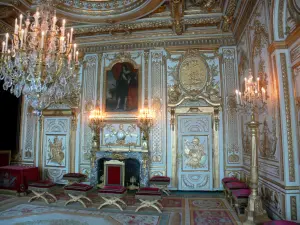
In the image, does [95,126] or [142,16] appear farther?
[95,126]

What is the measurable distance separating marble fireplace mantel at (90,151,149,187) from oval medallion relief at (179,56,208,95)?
2538 mm

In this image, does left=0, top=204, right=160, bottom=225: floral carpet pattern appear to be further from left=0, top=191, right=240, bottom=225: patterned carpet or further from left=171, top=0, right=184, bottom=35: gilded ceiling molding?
left=171, top=0, right=184, bottom=35: gilded ceiling molding

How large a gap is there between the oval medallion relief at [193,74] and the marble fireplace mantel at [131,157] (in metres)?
2.54

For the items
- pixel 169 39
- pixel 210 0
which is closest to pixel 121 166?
pixel 169 39

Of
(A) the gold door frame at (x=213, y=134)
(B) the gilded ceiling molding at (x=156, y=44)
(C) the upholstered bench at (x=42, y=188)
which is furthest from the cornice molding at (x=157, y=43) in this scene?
(C) the upholstered bench at (x=42, y=188)

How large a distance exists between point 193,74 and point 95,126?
3618 mm

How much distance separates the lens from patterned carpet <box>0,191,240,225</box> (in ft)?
14.9

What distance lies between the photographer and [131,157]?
727 cm

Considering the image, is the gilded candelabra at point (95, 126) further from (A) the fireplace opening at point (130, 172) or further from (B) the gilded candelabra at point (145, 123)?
(B) the gilded candelabra at point (145, 123)

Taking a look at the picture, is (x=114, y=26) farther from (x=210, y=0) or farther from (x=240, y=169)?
(x=240, y=169)

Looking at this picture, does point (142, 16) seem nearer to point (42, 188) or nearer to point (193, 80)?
point (193, 80)

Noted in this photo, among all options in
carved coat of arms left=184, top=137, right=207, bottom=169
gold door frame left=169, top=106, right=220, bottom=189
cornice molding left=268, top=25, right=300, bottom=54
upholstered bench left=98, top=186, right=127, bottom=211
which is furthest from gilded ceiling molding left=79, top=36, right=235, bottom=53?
upholstered bench left=98, top=186, right=127, bottom=211

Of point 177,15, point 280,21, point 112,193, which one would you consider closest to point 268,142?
point 280,21

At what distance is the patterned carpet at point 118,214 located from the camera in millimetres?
4547
